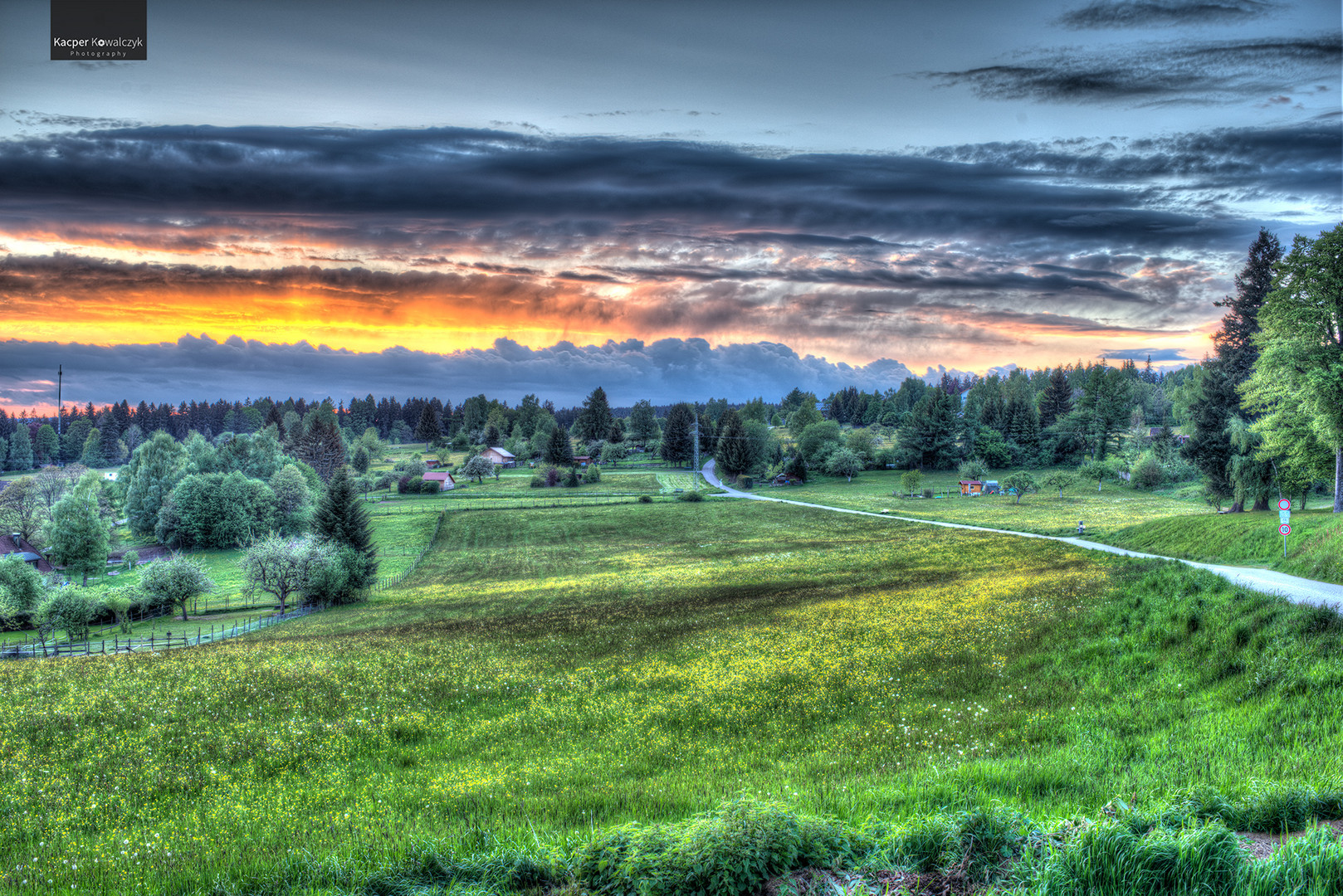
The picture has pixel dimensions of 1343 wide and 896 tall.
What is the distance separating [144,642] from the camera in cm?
3750

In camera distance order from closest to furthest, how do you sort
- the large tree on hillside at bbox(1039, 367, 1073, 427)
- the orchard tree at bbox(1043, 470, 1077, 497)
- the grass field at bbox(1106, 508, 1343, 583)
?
the grass field at bbox(1106, 508, 1343, 583)
the orchard tree at bbox(1043, 470, 1077, 497)
the large tree on hillside at bbox(1039, 367, 1073, 427)

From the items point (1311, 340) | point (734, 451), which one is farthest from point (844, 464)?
point (1311, 340)

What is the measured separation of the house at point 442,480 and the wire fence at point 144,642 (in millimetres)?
71925

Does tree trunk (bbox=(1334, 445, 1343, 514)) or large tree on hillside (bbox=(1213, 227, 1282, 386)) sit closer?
tree trunk (bbox=(1334, 445, 1343, 514))

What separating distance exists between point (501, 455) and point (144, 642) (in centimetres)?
12204

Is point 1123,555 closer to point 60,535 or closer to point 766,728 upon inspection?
point 766,728

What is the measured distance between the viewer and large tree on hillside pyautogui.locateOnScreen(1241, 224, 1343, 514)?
29.6 metres

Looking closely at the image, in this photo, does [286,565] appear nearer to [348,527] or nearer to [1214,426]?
[348,527]

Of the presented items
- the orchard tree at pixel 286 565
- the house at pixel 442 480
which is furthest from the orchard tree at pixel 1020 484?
the house at pixel 442 480

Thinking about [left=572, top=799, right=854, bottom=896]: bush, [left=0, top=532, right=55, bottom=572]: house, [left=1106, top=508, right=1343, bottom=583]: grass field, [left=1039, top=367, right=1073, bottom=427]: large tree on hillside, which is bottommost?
[left=0, top=532, right=55, bottom=572]: house

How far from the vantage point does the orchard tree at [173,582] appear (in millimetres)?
48406

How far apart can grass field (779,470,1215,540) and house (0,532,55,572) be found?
306 feet

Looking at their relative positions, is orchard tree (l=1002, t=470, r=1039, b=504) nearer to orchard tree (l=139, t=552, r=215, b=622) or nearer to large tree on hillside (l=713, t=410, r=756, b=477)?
large tree on hillside (l=713, t=410, r=756, b=477)

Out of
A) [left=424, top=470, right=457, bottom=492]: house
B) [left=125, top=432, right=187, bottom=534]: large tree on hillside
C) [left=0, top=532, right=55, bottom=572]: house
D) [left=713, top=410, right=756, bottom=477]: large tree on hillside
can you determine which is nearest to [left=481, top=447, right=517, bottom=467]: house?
[left=424, top=470, right=457, bottom=492]: house
